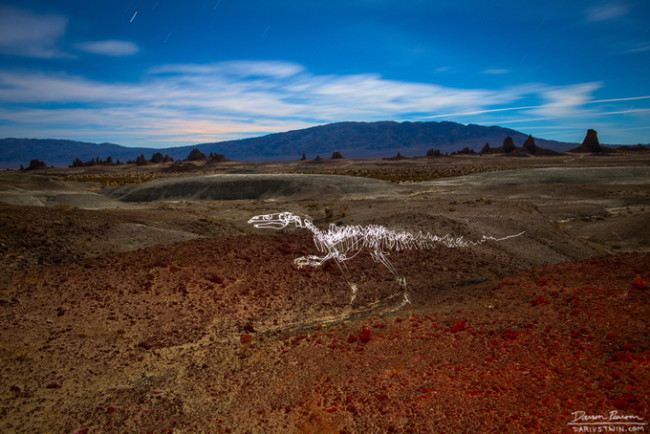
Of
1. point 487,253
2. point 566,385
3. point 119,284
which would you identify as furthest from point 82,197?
point 566,385

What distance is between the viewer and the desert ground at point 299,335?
15.8ft

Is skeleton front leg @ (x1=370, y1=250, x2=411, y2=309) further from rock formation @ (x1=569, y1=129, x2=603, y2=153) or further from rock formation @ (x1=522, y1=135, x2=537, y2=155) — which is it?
rock formation @ (x1=569, y1=129, x2=603, y2=153)

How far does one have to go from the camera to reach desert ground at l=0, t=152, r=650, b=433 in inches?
189

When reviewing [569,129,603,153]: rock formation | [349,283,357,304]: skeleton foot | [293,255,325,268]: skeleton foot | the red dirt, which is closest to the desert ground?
the red dirt

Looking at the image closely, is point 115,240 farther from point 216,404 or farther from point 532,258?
point 532,258

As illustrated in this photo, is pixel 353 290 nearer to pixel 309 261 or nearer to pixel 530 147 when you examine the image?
pixel 309 261

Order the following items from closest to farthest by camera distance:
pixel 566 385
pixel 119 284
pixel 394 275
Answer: pixel 566 385
pixel 119 284
pixel 394 275

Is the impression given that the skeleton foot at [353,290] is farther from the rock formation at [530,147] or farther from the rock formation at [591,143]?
the rock formation at [591,143]

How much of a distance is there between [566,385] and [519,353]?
1.16 meters

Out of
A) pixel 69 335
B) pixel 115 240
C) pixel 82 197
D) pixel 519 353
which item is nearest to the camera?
pixel 519 353

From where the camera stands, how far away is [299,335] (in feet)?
27.1

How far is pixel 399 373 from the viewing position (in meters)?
5.81

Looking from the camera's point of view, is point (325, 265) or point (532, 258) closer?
point (325, 265)

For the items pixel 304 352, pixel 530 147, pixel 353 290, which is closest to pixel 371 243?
pixel 353 290
